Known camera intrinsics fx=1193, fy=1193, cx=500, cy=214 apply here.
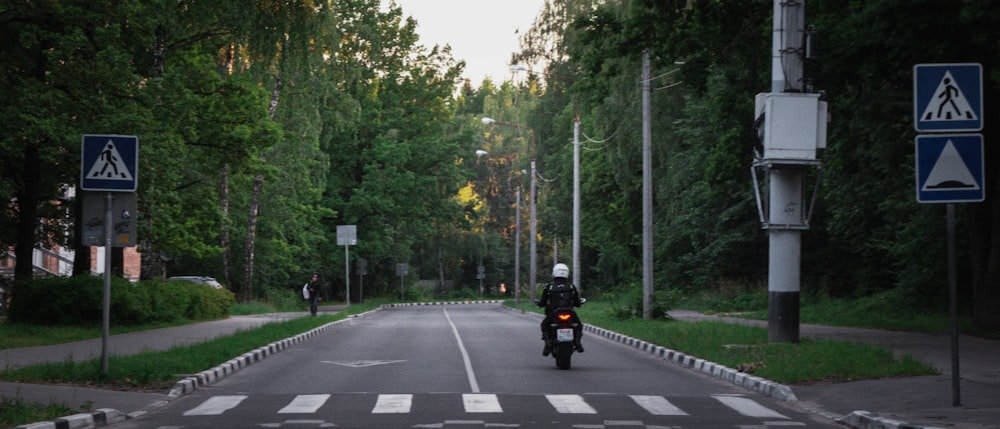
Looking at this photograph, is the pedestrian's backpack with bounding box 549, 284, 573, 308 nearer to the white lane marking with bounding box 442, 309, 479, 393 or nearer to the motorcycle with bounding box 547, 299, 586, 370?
the motorcycle with bounding box 547, 299, 586, 370

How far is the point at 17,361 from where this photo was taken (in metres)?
18.8

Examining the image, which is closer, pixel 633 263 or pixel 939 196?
pixel 939 196

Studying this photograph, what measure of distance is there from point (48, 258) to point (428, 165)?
78.5 ft

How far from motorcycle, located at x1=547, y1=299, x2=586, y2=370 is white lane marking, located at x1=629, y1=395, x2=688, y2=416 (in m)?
4.19

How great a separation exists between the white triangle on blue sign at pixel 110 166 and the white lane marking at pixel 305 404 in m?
3.70

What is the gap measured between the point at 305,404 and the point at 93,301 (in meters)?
16.4

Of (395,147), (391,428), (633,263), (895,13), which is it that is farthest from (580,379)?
(395,147)

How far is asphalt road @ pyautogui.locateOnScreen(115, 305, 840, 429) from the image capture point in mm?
12172

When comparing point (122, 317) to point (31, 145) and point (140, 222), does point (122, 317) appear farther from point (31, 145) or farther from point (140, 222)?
point (31, 145)

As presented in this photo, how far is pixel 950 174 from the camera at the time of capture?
483 inches

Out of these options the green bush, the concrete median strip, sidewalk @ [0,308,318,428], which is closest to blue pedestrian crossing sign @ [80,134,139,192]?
sidewalk @ [0,308,318,428]

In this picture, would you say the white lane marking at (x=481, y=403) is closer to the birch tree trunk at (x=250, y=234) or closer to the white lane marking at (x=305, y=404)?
the white lane marking at (x=305, y=404)

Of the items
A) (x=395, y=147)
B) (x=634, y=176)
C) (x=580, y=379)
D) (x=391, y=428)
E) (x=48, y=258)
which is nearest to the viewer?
(x=391, y=428)

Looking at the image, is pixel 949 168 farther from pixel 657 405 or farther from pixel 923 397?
pixel 657 405
